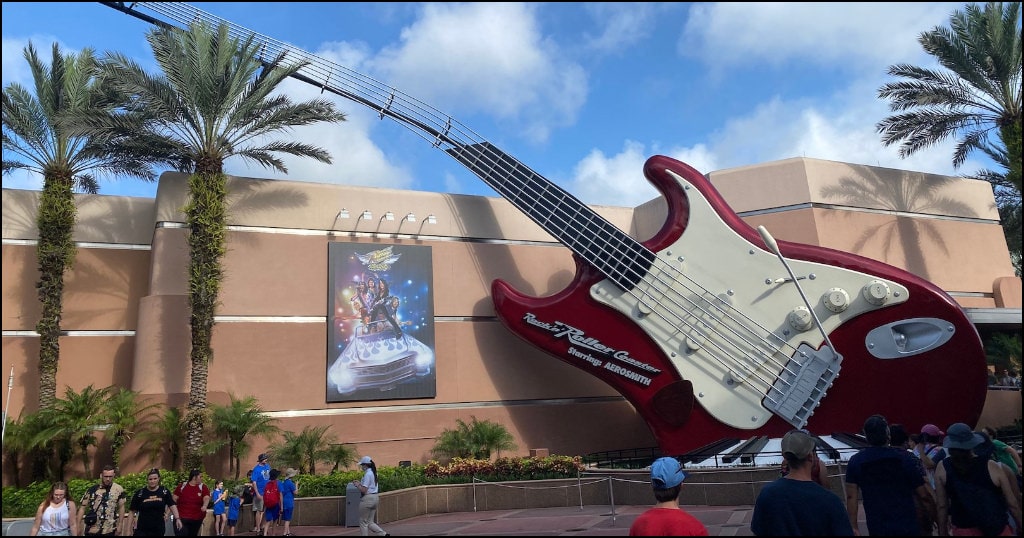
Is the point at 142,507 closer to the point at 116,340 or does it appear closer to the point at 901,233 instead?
the point at 116,340

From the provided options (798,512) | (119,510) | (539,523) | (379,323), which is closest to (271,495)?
(119,510)

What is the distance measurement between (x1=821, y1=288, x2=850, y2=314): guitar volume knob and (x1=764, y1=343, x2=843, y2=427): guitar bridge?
101 centimetres

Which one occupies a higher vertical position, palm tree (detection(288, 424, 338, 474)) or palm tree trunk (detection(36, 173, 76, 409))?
palm tree trunk (detection(36, 173, 76, 409))

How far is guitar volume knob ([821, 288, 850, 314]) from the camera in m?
16.1

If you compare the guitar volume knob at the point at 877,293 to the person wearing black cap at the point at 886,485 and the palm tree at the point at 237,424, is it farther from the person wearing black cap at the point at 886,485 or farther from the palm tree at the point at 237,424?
the palm tree at the point at 237,424

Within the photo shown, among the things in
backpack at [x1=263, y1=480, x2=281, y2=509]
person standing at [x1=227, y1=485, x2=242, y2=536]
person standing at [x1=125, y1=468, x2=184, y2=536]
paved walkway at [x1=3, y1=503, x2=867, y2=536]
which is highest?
person standing at [x1=125, y1=468, x2=184, y2=536]

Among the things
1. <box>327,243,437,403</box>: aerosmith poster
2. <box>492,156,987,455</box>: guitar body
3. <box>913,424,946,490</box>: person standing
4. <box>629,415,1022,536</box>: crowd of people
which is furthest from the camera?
<box>327,243,437,403</box>: aerosmith poster

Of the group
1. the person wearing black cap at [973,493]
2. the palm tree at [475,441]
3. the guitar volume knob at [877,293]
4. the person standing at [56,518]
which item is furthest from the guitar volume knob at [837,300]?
the person standing at [56,518]

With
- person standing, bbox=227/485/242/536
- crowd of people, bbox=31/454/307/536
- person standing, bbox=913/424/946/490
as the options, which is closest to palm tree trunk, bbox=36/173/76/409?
person standing, bbox=227/485/242/536

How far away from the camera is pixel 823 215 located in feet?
69.7

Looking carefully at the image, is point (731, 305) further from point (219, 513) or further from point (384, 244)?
point (219, 513)

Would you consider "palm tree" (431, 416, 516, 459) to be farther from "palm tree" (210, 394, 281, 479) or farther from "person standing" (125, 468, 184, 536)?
"person standing" (125, 468, 184, 536)

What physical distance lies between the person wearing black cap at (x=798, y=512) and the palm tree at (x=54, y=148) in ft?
57.6

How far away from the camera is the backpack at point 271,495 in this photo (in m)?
11.4
